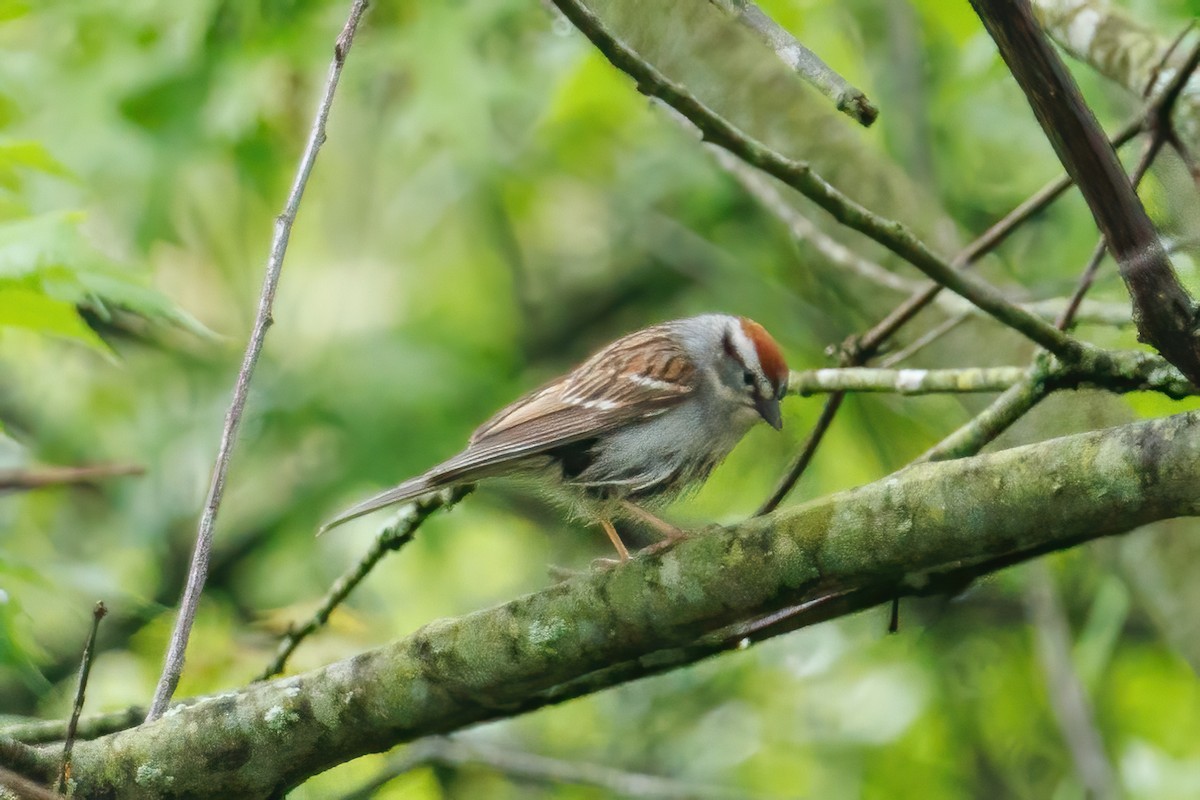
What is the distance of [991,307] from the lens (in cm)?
263

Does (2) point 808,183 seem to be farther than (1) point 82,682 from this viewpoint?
Yes

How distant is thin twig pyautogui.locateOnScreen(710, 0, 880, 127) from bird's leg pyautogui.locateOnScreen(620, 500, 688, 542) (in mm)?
1172

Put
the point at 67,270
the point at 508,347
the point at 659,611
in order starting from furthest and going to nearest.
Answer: the point at 508,347 → the point at 67,270 → the point at 659,611

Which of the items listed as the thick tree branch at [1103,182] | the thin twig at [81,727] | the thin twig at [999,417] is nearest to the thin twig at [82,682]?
the thin twig at [81,727]

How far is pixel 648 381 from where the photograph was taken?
4008 mm

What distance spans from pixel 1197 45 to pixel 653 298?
16.2 ft

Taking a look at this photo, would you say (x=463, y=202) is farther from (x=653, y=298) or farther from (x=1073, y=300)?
(x=1073, y=300)

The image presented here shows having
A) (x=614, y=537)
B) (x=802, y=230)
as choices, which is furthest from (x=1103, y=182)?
(x=802, y=230)

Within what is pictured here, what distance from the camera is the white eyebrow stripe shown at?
3965mm

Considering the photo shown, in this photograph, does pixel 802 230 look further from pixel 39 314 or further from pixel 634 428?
pixel 39 314

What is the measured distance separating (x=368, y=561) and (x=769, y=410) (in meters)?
1.33

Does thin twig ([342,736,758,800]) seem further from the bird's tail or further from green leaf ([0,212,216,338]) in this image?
green leaf ([0,212,216,338])

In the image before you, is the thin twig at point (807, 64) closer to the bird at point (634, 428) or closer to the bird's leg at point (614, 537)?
A: the bird at point (634, 428)

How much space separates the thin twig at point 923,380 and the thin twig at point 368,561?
1.11 m
